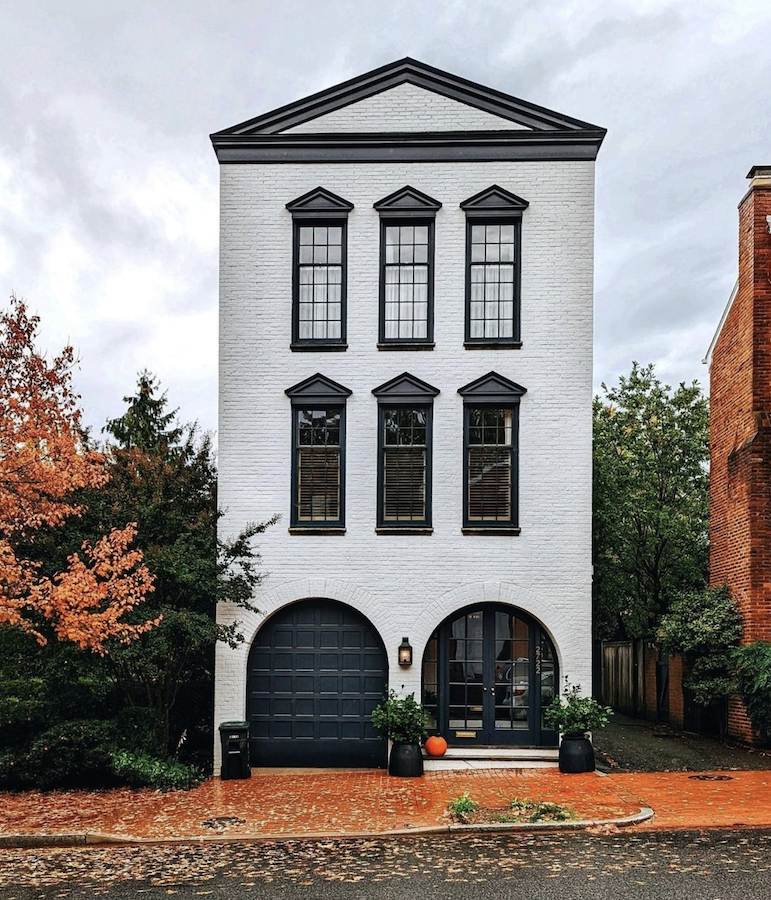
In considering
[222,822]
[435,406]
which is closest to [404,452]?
[435,406]

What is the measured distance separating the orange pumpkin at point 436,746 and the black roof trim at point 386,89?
33.5ft

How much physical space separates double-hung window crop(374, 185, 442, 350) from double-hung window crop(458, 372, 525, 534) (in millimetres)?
1431

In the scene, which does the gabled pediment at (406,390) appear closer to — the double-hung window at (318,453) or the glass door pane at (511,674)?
the double-hung window at (318,453)

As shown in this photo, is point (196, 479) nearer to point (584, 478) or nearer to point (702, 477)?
point (584, 478)

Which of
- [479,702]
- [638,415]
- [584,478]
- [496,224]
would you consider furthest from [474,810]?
[638,415]

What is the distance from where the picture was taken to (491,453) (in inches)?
658

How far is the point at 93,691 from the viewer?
15.2 metres

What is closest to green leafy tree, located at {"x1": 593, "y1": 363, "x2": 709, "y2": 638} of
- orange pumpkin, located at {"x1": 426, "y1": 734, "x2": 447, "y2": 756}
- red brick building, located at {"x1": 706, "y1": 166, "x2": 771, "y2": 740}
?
red brick building, located at {"x1": 706, "y1": 166, "x2": 771, "y2": 740}

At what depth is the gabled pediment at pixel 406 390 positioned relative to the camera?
16719 millimetres

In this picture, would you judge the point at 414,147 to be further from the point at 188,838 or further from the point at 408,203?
the point at 188,838

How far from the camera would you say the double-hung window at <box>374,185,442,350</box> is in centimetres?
1695

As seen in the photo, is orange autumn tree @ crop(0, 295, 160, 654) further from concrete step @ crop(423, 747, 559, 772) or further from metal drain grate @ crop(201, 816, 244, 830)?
concrete step @ crop(423, 747, 559, 772)

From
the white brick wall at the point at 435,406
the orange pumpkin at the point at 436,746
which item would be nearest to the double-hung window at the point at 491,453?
the white brick wall at the point at 435,406

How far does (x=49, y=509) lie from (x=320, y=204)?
6.78m
